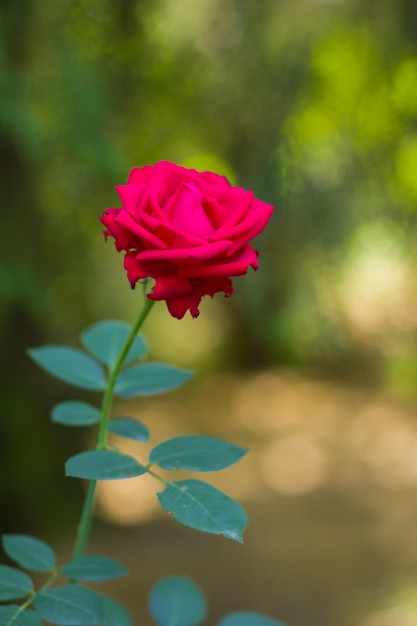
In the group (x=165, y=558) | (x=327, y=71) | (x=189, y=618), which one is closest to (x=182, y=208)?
(x=189, y=618)

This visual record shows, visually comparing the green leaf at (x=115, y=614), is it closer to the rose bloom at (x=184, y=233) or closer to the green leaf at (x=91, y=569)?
the green leaf at (x=91, y=569)

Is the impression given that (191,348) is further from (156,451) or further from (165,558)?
(156,451)

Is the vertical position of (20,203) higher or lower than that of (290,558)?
higher

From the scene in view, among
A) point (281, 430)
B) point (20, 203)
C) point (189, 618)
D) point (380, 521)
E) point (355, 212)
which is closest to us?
point (189, 618)

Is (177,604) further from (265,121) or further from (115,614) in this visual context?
(265,121)

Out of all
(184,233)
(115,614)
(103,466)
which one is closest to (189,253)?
(184,233)

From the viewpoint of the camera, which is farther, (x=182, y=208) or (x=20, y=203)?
(x=20, y=203)

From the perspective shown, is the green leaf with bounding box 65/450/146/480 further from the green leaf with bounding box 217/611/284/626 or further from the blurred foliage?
the blurred foliage
